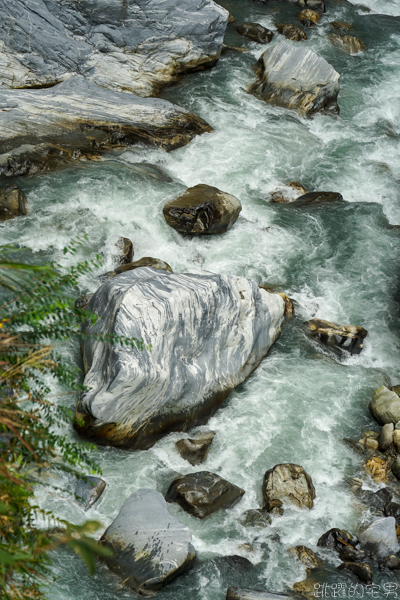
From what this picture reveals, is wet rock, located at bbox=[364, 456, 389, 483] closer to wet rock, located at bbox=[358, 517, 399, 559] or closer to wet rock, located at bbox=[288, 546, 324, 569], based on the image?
wet rock, located at bbox=[358, 517, 399, 559]

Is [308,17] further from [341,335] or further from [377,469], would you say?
[377,469]

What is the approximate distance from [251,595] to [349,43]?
50.7 feet

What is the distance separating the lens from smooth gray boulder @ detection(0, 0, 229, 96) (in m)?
12.5

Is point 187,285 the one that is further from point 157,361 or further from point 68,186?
point 68,186

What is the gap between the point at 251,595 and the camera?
5746mm

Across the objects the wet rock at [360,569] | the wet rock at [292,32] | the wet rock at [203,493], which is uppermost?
the wet rock at [292,32]

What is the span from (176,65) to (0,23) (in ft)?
12.9

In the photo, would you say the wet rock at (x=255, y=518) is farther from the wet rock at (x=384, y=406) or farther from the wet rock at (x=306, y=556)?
the wet rock at (x=384, y=406)

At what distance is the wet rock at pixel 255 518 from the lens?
6758 mm

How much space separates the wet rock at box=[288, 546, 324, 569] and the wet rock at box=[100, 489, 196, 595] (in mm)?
1155

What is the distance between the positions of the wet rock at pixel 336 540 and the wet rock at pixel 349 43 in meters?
14.1

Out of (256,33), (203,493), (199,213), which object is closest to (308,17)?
(256,33)

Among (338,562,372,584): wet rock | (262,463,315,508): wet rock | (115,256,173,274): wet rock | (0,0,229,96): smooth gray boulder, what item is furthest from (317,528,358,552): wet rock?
(0,0,229,96): smooth gray boulder

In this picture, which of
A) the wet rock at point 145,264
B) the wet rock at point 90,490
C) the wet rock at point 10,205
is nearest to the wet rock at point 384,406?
the wet rock at point 145,264
